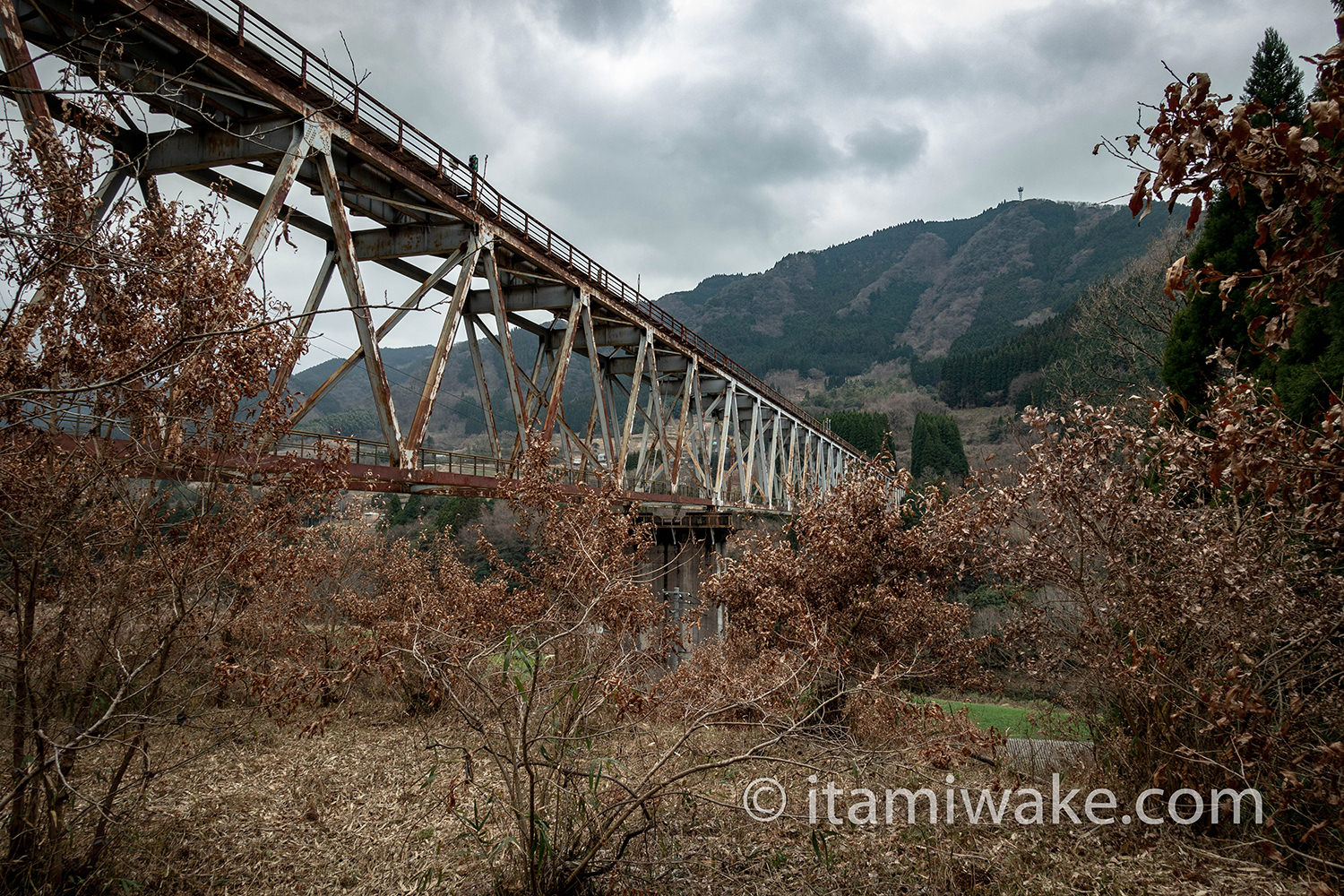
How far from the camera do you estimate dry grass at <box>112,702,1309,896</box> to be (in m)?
5.18

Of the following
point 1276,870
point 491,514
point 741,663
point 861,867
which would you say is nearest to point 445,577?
point 741,663

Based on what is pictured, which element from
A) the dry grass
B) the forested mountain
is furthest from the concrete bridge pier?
the forested mountain

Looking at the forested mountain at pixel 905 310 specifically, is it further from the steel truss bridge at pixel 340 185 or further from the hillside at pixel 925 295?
the steel truss bridge at pixel 340 185

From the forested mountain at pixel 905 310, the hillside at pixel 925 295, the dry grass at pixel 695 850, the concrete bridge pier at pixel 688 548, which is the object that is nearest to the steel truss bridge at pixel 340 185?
the dry grass at pixel 695 850

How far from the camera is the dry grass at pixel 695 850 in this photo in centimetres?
518

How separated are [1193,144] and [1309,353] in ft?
23.9

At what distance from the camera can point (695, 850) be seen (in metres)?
5.77

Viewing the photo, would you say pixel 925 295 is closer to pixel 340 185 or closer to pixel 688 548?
pixel 688 548

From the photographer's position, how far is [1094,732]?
6785 mm

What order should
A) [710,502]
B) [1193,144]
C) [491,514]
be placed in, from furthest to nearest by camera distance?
[491,514] → [710,502] → [1193,144]

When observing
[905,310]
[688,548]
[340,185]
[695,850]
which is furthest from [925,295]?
[695,850]

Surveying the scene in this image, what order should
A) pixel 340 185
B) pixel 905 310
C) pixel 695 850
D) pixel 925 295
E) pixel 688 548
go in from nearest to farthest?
pixel 695 850 → pixel 340 185 → pixel 688 548 → pixel 905 310 → pixel 925 295

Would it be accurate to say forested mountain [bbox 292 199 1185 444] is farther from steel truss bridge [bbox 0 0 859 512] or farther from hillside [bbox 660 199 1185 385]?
steel truss bridge [bbox 0 0 859 512]

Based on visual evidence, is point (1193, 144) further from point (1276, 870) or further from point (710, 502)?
point (710, 502)
